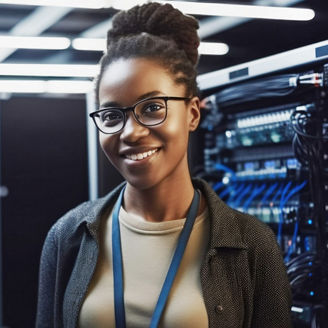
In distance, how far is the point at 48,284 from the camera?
5.33 feet

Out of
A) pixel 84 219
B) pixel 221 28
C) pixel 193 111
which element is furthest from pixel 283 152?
pixel 221 28

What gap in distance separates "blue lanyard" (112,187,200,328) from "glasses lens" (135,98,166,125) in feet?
0.76

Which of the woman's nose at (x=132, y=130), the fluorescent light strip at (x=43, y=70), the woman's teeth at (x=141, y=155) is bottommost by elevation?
the woman's teeth at (x=141, y=155)

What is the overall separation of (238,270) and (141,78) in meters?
0.46

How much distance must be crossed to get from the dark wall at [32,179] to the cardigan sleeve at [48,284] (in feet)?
2.18

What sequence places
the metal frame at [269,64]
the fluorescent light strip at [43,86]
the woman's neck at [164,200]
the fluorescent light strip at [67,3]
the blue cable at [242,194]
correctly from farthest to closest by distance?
the fluorescent light strip at [43,86], the fluorescent light strip at [67,3], the blue cable at [242,194], the metal frame at [269,64], the woman's neck at [164,200]

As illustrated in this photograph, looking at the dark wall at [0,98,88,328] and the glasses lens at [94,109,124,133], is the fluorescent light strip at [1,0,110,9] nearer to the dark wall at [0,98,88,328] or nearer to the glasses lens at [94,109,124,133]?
the dark wall at [0,98,88,328]

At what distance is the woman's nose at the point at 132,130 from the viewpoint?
1.35m

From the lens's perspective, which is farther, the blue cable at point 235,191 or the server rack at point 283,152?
the blue cable at point 235,191

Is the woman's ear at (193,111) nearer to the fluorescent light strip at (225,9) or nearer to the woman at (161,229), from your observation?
the woman at (161,229)

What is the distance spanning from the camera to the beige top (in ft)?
4.38

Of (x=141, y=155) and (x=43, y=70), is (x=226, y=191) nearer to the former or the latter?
(x=141, y=155)

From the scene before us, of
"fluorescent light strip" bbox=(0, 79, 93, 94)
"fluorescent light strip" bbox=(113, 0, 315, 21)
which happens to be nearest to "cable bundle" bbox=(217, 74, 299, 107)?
"fluorescent light strip" bbox=(113, 0, 315, 21)

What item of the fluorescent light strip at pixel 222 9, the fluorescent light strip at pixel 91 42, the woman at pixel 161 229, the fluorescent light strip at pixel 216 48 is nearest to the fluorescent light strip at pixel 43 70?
the fluorescent light strip at pixel 91 42
